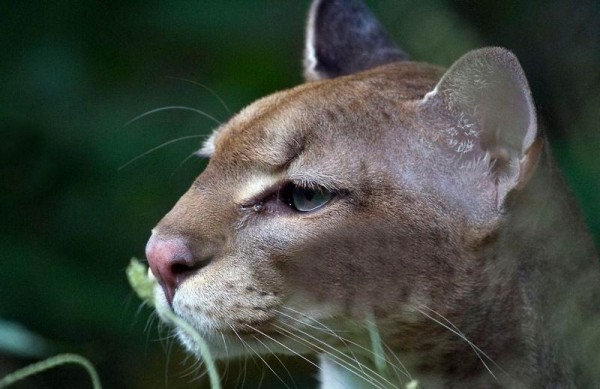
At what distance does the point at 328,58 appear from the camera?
3.76 metres

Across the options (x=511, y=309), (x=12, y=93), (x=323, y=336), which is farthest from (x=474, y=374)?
(x=12, y=93)

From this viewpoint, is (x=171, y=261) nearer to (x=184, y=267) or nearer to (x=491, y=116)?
(x=184, y=267)

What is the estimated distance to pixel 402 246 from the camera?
9.34ft

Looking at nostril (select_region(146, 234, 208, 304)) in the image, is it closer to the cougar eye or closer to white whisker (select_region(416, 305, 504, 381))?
the cougar eye

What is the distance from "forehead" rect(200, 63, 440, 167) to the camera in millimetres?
2953

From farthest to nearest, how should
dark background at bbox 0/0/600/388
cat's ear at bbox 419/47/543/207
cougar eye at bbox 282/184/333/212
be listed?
dark background at bbox 0/0/600/388 → cougar eye at bbox 282/184/333/212 → cat's ear at bbox 419/47/543/207

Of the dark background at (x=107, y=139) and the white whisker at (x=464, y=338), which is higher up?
the white whisker at (x=464, y=338)

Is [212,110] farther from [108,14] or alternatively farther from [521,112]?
[521,112]

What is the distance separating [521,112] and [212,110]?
261 cm

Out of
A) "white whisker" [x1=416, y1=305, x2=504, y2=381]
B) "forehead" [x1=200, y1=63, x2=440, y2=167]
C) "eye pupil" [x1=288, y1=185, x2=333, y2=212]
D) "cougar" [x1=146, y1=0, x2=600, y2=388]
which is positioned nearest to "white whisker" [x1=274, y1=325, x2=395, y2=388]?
"cougar" [x1=146, y1=0, x2=600, y2=388]

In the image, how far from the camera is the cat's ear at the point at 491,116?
2.76 metres

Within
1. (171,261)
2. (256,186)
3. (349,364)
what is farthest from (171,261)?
(349,364)

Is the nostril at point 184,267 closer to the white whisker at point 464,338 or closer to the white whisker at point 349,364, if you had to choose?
the white whisker at point 349,364

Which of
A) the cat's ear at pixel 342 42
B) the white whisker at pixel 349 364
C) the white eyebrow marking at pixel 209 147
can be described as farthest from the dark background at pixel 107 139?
the white whisker at pixel 349 364
